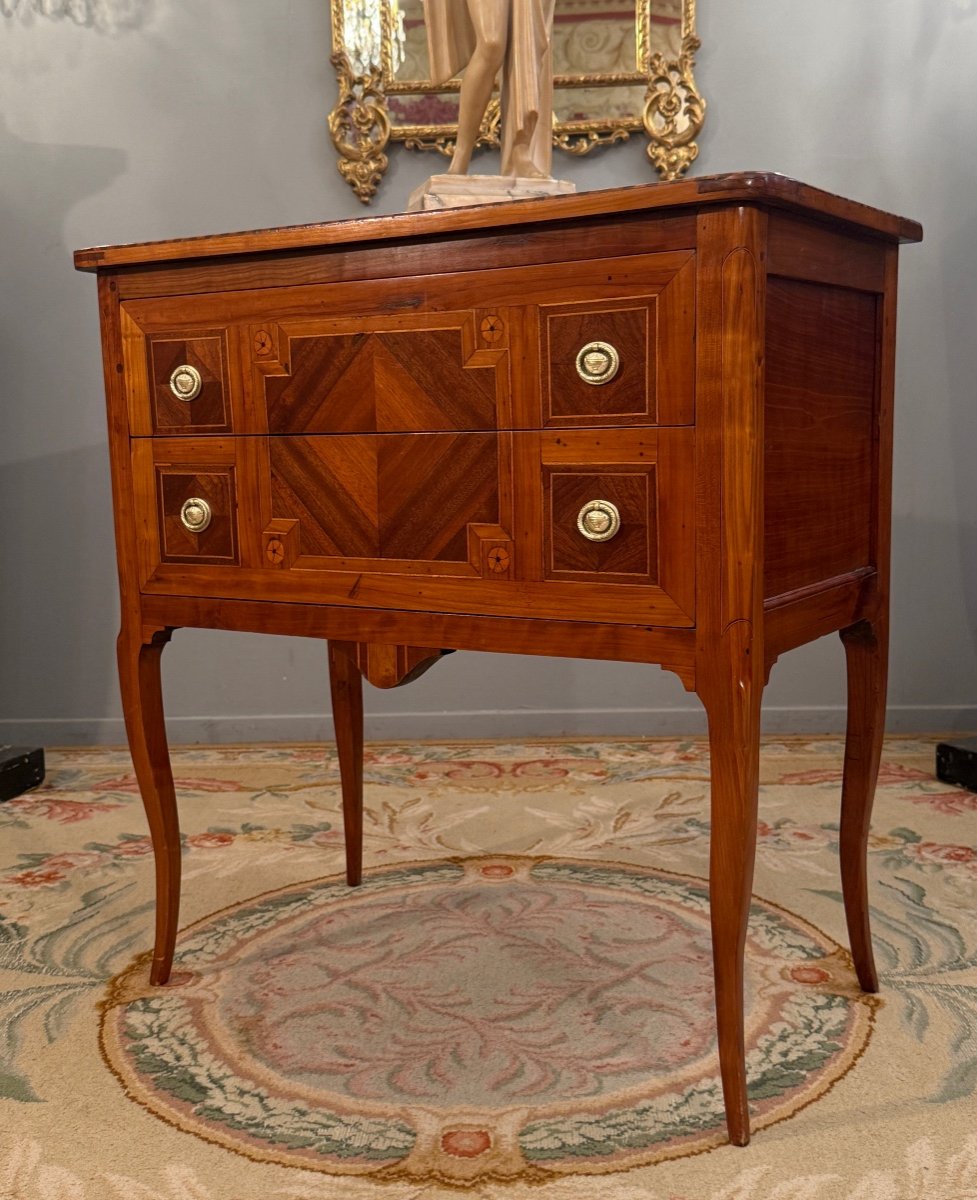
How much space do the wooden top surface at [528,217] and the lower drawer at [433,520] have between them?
252 mm

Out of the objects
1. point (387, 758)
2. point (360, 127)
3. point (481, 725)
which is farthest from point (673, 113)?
point (387, 758)

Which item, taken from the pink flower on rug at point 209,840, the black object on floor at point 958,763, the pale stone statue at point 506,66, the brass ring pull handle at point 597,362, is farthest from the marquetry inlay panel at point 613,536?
the black object on floor at point 958,763

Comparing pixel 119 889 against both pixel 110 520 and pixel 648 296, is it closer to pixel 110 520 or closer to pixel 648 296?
pixel 110 520

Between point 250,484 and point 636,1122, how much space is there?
100 centimetres

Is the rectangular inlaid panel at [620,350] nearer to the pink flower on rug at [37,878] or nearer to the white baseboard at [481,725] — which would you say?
the pink flower on rug at [37,878]

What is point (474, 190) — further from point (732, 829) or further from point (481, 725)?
point (481, 725)

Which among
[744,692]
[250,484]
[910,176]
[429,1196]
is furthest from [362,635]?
[910,176]

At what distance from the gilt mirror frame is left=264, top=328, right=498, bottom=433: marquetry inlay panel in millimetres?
1818

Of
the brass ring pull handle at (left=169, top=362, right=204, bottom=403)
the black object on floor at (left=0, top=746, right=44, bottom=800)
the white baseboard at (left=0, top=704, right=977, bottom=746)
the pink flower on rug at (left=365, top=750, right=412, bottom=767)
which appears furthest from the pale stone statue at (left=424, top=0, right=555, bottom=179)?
the black object on floor at (left=0, top=746, right=44, bottom=800)

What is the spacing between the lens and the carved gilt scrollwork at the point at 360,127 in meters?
3.30

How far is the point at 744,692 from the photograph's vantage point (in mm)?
1409

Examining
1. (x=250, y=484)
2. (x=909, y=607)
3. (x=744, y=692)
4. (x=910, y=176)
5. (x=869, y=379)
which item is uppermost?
(x=910, y=176)

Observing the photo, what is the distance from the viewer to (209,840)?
271cm

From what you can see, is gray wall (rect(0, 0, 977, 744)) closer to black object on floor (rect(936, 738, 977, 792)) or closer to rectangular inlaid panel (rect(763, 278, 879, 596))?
black object on floor (rect(936, 738, 977, 792))
